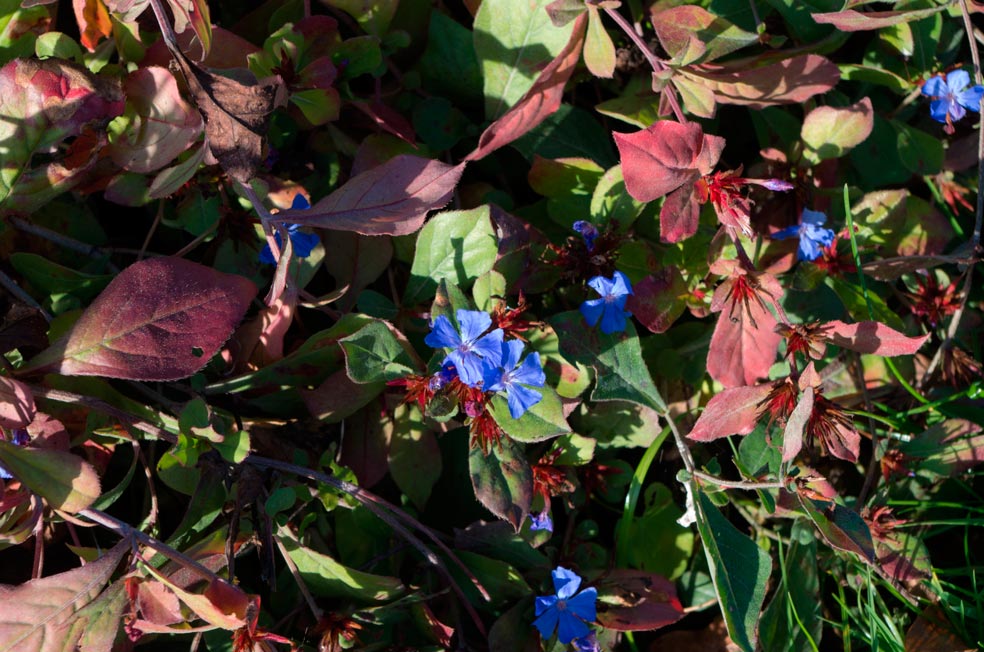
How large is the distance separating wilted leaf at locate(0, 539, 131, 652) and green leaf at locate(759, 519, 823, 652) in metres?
1.48

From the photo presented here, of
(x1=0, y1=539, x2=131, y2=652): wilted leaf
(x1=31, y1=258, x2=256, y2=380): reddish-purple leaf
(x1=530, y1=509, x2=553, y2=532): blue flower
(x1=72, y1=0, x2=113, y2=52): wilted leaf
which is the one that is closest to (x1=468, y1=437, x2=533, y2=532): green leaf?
(x1=530, y1=509, x2=553, y2=532): blue flower

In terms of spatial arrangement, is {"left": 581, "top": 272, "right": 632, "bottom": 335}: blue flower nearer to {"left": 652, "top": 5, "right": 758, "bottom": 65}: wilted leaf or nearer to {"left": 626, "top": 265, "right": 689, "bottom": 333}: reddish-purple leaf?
{"left": 626, "top": 265, "right": 689, "bottom": 333}: reddish-purple leaf

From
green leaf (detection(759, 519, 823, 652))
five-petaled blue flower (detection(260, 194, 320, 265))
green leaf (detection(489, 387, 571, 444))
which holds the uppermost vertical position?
five-petaled blue flower (detection(260, 194, 320, 265))

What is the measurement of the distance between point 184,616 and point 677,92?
4.89ft

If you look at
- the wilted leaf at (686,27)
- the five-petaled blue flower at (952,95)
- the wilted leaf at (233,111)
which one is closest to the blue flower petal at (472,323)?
the wilted leaf at (233,111)

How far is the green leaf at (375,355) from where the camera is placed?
1.58m

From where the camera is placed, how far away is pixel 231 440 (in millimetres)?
1620

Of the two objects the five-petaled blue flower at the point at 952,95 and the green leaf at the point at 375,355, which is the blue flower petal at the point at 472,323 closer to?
the green leaf at the point at 375,355

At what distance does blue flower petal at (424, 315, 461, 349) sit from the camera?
1.59m

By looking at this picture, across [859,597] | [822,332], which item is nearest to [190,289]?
[822,332]

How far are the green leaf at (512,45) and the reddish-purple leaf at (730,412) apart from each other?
32.5 inches

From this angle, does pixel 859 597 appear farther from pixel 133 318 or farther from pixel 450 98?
pixel 133 318

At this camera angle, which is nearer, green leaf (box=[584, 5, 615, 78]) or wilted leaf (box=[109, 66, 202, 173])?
wilted leaf (box=[109, 66, 202, 173])

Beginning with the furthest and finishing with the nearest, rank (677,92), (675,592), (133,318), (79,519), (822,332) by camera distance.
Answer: (675,592), (677,92), (822,332), (79,519), (133,318)
